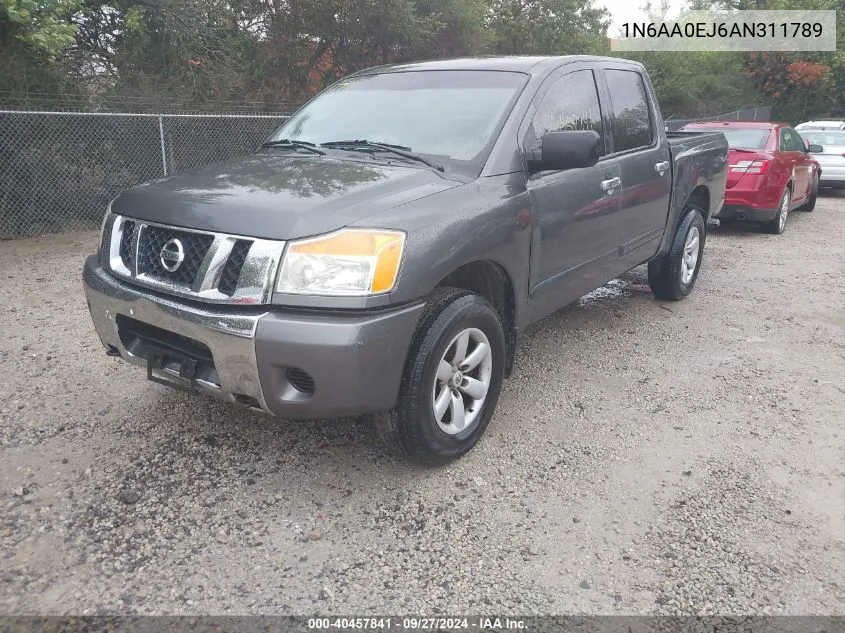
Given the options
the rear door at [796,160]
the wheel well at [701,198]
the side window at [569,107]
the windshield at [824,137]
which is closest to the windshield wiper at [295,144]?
the side window at [569,107]

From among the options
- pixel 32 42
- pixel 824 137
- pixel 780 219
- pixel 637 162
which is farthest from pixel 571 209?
pixel 824 137

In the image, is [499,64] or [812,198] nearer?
[499,64]

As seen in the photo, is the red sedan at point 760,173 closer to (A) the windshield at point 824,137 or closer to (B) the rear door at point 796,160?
(B) the rear door at point 796,160

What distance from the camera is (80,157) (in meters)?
8.48

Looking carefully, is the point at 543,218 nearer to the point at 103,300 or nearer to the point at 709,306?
the point at 103,300

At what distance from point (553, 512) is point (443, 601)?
0.73 m

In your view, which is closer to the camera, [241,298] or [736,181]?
[241,298]

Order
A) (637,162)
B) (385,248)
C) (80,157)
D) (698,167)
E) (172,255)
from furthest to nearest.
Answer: (80,157)
(698,167)
(637,162)
(172,255)
(385,248)

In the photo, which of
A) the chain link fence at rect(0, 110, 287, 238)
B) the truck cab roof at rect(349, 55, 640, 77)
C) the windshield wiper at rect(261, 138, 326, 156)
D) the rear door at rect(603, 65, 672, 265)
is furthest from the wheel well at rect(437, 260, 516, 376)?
the chain link fence at rect(0, 110, 287, 238)

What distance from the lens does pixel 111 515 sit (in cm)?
276

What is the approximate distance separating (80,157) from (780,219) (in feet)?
30.7

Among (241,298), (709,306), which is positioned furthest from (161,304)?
(709,306)

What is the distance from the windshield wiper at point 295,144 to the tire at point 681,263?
3240 mm

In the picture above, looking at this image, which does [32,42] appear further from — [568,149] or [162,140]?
[568,149]
